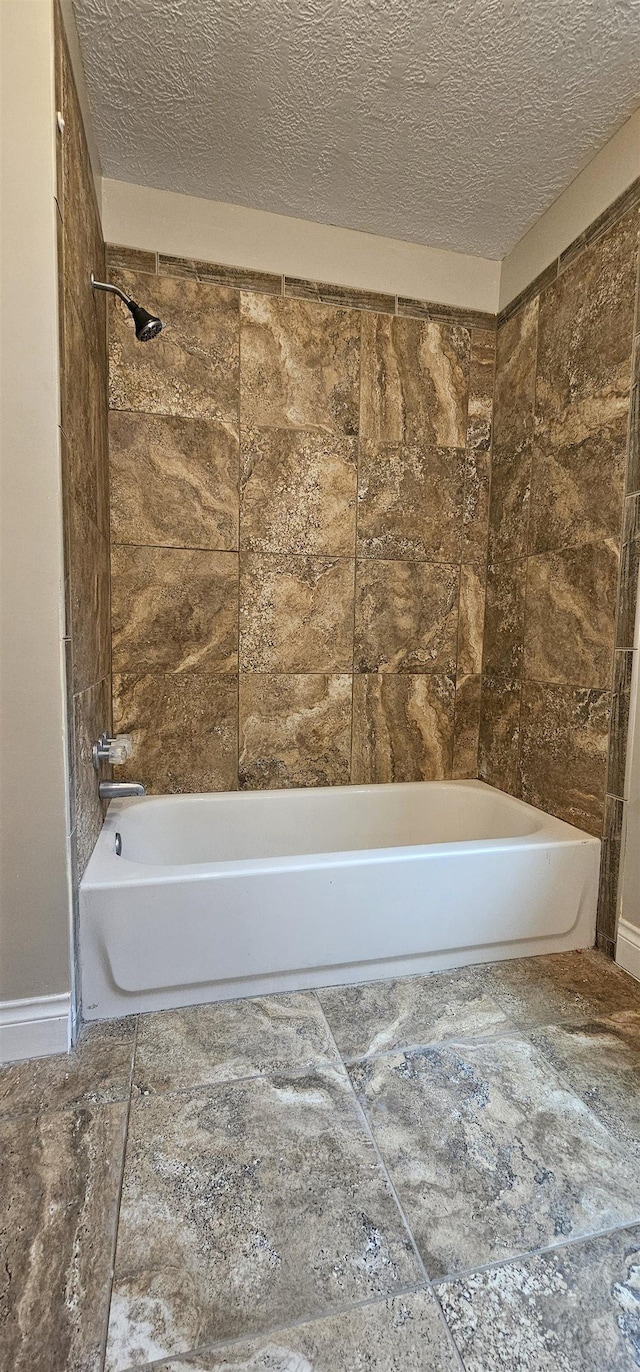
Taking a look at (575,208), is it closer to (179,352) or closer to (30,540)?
(179,352)

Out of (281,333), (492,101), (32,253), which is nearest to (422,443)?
(281,333)

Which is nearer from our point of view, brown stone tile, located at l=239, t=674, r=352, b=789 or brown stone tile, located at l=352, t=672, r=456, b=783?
brown stone tile, located at l=239, t=674, r=352, b=789

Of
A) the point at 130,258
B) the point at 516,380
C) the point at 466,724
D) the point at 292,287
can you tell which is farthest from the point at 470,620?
the point at 130,258

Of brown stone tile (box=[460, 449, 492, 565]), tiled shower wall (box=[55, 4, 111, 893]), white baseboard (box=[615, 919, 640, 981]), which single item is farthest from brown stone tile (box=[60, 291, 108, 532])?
white baseboard (box=[615, 919, 640, 981])

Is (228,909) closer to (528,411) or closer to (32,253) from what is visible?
(32,253)

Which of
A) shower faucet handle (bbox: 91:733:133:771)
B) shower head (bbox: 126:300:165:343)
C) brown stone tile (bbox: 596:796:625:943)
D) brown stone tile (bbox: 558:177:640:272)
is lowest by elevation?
brown stone tile (bbox: 596:796:625:943)

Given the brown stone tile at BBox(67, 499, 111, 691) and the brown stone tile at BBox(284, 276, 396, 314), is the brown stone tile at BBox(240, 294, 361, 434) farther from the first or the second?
the brown stone tile at BBox(67, 499, 111, 691)

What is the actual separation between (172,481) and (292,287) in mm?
834

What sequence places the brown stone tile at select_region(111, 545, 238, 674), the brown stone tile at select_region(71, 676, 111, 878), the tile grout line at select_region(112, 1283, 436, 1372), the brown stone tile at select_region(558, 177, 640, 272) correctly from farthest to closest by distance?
the brown stone tile at select_region(111, 545, 238, 674) < the brown stone tile at select_region(558, 177, 640, 272) < the brown stone tile at select_region(71, 676, 111, 878) < the tile grout line at select_region(112, 1283, 436, 1372)

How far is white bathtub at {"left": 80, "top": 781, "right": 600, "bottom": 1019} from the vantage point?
1343 millimetres

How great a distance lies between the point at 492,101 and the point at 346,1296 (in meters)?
2.56

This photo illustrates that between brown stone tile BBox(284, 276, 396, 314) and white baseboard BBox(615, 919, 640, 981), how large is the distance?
2.27 metres

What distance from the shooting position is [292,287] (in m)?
1.98

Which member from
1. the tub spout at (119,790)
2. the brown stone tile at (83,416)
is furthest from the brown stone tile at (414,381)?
the tub spout at (119,790)
